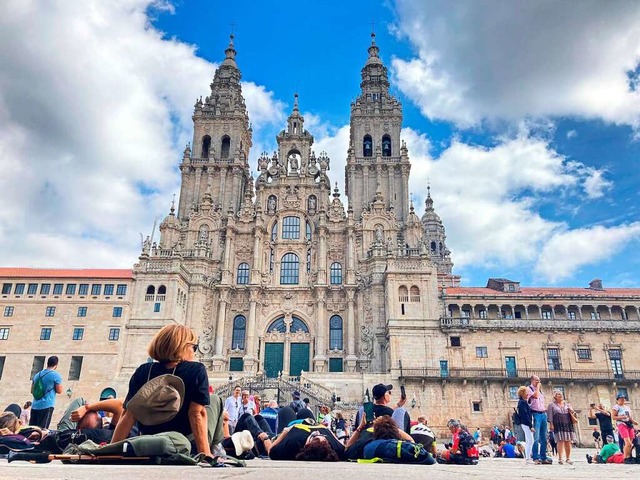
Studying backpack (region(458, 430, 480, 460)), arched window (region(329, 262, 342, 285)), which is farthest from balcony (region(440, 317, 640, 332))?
backpack (region(458, 430, 480, 460))

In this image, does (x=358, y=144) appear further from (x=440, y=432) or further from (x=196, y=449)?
(x=196, y=449)

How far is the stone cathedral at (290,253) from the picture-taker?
4400 centimetres

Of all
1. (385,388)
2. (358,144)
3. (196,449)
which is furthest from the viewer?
(358,144)

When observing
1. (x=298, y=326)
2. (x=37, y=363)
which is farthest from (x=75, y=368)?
(x=298, y=326)

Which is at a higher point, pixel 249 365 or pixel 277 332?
pixel 277 332

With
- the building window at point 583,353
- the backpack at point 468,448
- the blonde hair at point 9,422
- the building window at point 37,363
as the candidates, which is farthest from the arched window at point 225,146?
the backpack at point 468,448

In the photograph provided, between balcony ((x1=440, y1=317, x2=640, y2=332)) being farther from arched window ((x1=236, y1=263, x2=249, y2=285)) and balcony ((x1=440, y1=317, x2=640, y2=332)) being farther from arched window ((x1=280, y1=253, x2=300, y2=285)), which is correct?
arched window ((x1=236, y1=263, x2=249, y2=285))

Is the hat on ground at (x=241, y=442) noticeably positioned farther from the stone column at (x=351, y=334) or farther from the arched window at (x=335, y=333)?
the arched window at (x=335, y=333)

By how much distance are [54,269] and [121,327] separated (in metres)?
8.34

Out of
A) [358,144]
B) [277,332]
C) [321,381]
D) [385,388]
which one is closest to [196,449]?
[385,388]

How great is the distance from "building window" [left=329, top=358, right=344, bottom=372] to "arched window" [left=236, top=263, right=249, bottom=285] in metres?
11.0

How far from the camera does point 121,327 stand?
41.3 metres

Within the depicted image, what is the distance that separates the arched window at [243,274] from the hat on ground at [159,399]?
4329 cm

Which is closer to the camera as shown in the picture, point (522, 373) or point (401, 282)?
point (522, 373)
